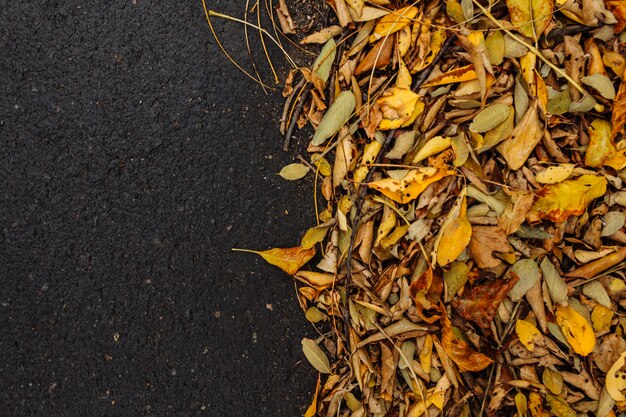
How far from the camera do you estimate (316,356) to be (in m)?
1.70

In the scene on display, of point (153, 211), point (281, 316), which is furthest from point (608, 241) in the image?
point (153, 211)

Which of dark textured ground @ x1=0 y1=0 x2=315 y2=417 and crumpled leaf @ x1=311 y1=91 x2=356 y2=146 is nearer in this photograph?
crumpled leaf @ x1=311 y1=91 x2=356 y2=146

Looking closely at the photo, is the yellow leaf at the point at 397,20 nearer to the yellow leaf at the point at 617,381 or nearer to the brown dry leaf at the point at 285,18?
the brown dry leaf at the point at 285,18

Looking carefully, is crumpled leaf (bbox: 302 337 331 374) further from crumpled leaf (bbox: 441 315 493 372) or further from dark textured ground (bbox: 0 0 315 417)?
crumpled leaf (bbox: 441 315 493 372)

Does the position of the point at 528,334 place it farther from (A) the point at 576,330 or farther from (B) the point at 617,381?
(B) the point at 617,381

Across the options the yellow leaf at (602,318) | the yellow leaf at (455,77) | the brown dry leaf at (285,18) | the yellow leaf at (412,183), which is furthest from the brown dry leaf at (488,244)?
the brown dry leaf at (285,18)

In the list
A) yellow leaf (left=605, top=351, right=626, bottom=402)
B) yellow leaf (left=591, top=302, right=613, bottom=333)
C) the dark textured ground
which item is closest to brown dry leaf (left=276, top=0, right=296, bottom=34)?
the dark textured ground

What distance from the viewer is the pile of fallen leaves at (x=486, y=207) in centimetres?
153

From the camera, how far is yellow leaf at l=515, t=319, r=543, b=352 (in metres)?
1.55

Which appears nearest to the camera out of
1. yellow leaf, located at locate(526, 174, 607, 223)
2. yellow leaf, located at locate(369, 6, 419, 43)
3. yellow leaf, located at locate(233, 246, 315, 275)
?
yellow leaf, located at locate(526, 174, 607, 223)

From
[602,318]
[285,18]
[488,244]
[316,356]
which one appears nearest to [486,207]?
[488,244]

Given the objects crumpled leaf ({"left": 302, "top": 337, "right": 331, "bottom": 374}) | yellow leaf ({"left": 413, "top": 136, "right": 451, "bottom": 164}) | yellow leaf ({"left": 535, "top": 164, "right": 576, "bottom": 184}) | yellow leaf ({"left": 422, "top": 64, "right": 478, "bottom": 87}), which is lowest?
crumpled leaf ({"left": 302, "top": 337, "right": 331, "bottom": 374})

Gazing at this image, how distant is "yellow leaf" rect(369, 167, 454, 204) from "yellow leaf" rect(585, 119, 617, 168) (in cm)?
39

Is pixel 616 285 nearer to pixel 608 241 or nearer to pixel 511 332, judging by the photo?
pixel 608 241
